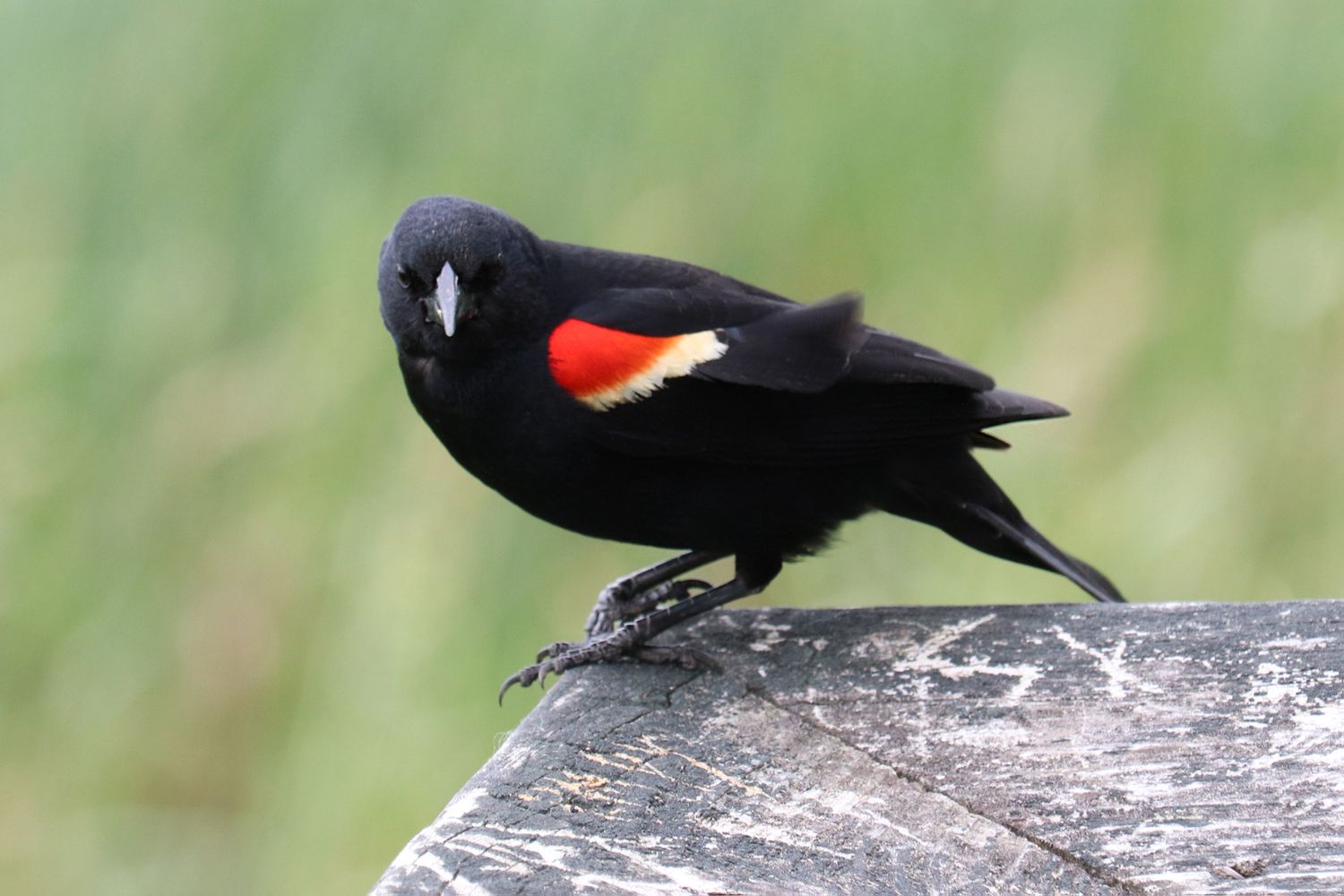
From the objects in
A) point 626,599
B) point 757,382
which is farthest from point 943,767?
point 626,599

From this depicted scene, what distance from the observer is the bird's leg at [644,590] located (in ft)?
8.34

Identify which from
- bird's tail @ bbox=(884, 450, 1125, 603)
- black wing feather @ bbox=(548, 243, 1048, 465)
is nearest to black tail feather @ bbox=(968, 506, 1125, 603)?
bird's tail @ bbox=(884, 450, 1125, 603)

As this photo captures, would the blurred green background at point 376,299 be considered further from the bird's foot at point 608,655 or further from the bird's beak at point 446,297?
the bird's beak at point 446,297

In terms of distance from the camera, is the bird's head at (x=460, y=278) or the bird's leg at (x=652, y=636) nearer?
the bird's leg at (x=652, y=636)

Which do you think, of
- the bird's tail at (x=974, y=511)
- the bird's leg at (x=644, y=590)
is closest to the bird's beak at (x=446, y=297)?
the bird's leg at (x=644, y=590)

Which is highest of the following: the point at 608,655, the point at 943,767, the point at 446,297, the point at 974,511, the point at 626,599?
the point at 446,297

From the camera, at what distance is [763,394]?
2.26m

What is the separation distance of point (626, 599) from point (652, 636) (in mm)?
466

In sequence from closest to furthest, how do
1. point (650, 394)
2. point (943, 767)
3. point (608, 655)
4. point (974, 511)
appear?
point (943, 767) < point (608, 655) < point (650, 394) < point (974, 511)

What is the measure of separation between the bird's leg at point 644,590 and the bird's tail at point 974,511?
1.10 feet

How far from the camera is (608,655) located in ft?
6.84

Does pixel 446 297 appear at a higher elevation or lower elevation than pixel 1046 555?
higher

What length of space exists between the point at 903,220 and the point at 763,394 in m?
0.84

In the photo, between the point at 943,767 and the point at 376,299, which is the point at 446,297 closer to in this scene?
the point at 376,299
